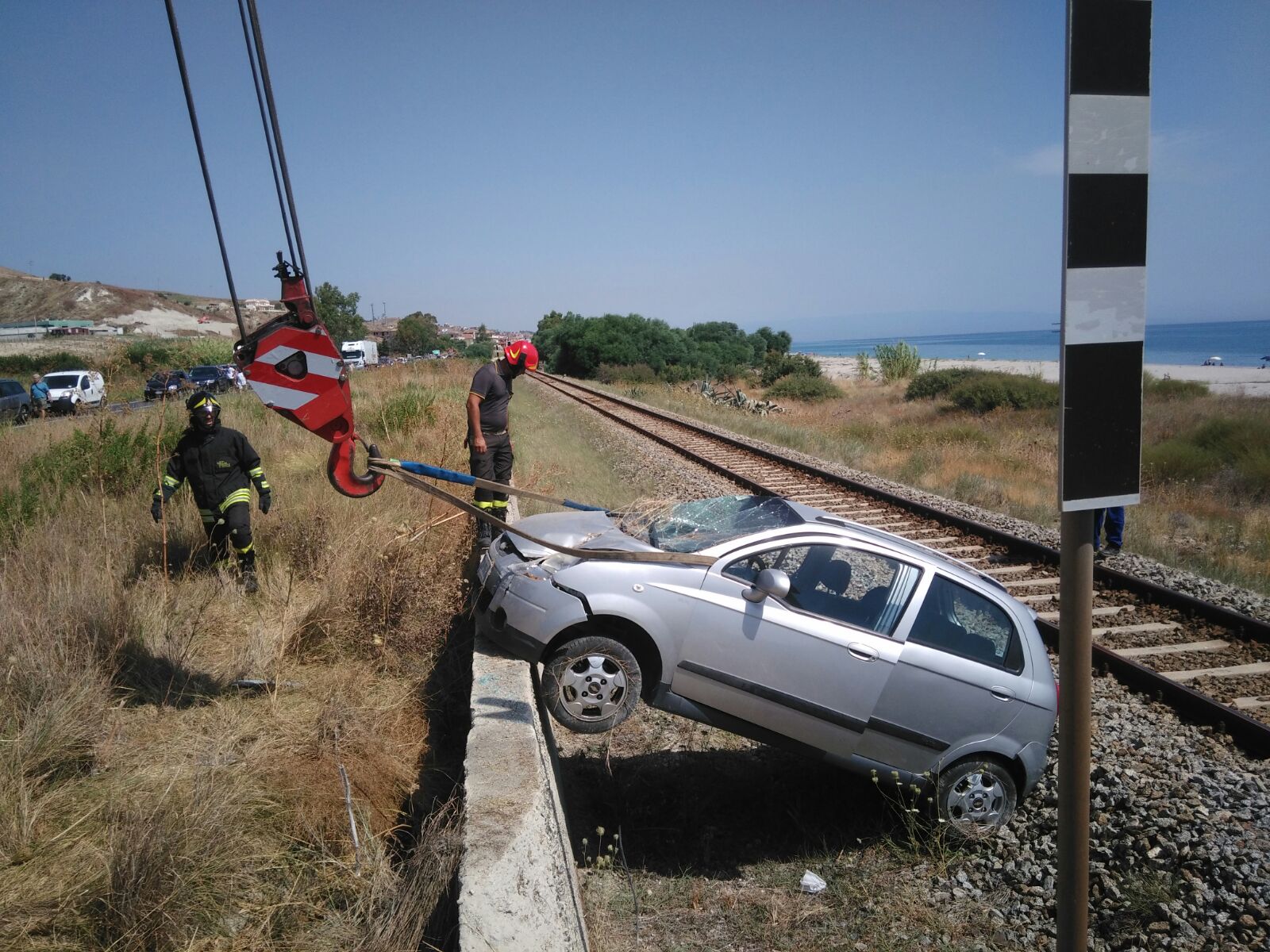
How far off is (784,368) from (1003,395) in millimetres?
23944

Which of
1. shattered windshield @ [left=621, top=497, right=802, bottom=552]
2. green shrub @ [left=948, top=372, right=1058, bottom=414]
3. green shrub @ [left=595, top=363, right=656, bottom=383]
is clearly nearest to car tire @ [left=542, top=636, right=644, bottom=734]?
shattered windshield @ [left=621, top=497, right=802, bottom=552]

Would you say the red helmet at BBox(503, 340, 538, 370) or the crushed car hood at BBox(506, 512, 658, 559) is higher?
the red helmet at BBox(503, 340, 538, 370)

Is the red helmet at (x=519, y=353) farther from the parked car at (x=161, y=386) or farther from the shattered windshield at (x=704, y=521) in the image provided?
the parked car at (x=161, y=386)

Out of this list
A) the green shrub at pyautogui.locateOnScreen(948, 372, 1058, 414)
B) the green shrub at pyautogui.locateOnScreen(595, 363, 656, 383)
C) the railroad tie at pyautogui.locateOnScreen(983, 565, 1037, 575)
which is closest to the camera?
the railroad tie at pyautogui.locateOnScreen(983, 565, 1037, 575)

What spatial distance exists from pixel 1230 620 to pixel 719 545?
220 inches

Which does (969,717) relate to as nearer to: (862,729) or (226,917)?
(862,729)

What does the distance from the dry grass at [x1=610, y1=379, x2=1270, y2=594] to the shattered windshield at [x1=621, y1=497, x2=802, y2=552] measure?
7.18 meters

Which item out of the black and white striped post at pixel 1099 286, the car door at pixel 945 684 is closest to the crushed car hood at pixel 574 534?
the car door at pixel 945 684

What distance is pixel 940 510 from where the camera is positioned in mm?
11977

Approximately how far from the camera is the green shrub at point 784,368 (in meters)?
56.0

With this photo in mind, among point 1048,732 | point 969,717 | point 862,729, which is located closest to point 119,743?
point 862,729

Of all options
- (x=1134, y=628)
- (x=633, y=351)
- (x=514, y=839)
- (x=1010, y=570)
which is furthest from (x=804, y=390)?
(x=514, y=839)

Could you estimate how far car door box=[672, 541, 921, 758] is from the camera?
4781mm

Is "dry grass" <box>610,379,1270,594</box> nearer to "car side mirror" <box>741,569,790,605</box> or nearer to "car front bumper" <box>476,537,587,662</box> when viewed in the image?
"car side mirror" <box>741,569,790,605</box>
